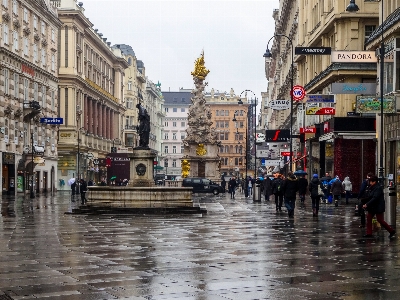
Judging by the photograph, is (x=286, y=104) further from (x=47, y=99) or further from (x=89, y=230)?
(x=47, y=99)

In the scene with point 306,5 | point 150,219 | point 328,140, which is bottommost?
point 150,219

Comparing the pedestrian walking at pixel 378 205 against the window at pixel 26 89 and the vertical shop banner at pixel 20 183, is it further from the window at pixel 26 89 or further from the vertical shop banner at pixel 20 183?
the window at pixel 26 89

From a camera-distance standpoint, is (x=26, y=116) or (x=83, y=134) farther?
(x=83, y=134)

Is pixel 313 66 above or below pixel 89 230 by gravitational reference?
above

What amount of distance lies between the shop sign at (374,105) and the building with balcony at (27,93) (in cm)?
3593

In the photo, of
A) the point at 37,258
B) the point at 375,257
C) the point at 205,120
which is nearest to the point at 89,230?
the point at 37,258

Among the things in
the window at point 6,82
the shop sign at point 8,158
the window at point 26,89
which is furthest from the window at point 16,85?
the shop sign at point 8,158

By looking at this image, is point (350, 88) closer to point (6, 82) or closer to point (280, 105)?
point (280, 105)

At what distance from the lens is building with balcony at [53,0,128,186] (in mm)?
93250

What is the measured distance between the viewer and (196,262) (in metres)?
15.1

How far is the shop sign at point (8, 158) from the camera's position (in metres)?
65.6

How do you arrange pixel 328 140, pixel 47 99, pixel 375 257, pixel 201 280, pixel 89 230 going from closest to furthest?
pixel 201 280 → pixel 375 257 → pixel 89 230 → pixel 328 140 → pixel 47 99

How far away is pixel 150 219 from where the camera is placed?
2961 cm

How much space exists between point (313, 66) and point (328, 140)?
10.6 m
